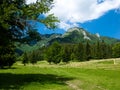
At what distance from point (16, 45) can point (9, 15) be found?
8.10 m

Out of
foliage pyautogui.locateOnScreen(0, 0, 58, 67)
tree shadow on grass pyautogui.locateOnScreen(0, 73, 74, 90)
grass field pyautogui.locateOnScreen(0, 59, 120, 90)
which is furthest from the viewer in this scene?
foliage pyautogui.locateOnScreen(0, 0, 58, 67)

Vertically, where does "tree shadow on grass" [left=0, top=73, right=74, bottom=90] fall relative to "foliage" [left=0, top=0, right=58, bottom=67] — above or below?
below

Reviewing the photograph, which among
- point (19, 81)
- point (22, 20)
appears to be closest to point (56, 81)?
point (19, 81)

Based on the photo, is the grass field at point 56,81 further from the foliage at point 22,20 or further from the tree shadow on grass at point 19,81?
the foliage at point 22,20

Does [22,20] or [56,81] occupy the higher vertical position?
[22,20]

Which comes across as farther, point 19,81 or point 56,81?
point 56,81

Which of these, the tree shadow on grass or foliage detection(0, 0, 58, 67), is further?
foliage detection(0, 0, 58, 67)

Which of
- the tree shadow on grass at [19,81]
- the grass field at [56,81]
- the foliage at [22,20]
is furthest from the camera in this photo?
the foliage at [22,20]

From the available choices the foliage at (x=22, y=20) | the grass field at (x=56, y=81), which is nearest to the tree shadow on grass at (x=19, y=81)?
the grass field at (x=56, y=81)

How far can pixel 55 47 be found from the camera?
15425 cm

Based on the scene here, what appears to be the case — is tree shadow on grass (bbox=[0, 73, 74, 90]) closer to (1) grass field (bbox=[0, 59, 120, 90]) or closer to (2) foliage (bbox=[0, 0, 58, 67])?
(1) grass field (bbox=[0, 59, 120, 90])

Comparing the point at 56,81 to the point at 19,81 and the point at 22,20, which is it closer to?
the point at 19,81

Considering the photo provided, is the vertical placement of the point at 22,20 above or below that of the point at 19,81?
above

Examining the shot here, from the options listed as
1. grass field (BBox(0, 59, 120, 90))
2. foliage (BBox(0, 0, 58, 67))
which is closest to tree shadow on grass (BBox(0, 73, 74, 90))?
grass field (BBox(0, 59, 120, 90))
